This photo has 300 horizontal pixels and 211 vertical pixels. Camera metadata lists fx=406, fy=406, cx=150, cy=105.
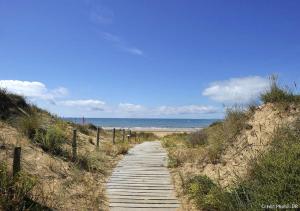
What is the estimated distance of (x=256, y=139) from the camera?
11180 mm

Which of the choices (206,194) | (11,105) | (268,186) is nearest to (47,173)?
(206,194)

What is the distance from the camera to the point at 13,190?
7379mm

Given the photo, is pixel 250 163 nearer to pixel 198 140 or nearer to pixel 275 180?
pixel 275 180

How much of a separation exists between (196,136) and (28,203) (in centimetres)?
1351

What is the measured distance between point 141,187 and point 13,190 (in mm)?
4053

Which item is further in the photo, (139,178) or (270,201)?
(139,178)

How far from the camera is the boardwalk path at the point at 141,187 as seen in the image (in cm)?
895

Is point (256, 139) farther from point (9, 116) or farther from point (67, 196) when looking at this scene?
point (9, 116)

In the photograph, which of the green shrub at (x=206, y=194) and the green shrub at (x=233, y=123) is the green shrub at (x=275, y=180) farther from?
the green shrub at (x=233, y=123)

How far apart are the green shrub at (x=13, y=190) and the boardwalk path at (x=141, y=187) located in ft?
6.57

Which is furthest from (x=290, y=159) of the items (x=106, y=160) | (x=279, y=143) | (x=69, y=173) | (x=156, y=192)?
(x=106, y=160)

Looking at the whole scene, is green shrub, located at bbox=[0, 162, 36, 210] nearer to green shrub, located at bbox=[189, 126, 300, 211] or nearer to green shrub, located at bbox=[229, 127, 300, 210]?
green shrub, located at bbox=[189, 126, 300, 211]

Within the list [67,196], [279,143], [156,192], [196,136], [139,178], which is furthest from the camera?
[196,136]

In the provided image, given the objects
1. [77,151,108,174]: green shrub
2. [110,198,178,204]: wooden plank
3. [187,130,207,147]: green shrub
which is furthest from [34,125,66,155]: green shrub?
[187,130,207,147]: green shrub
